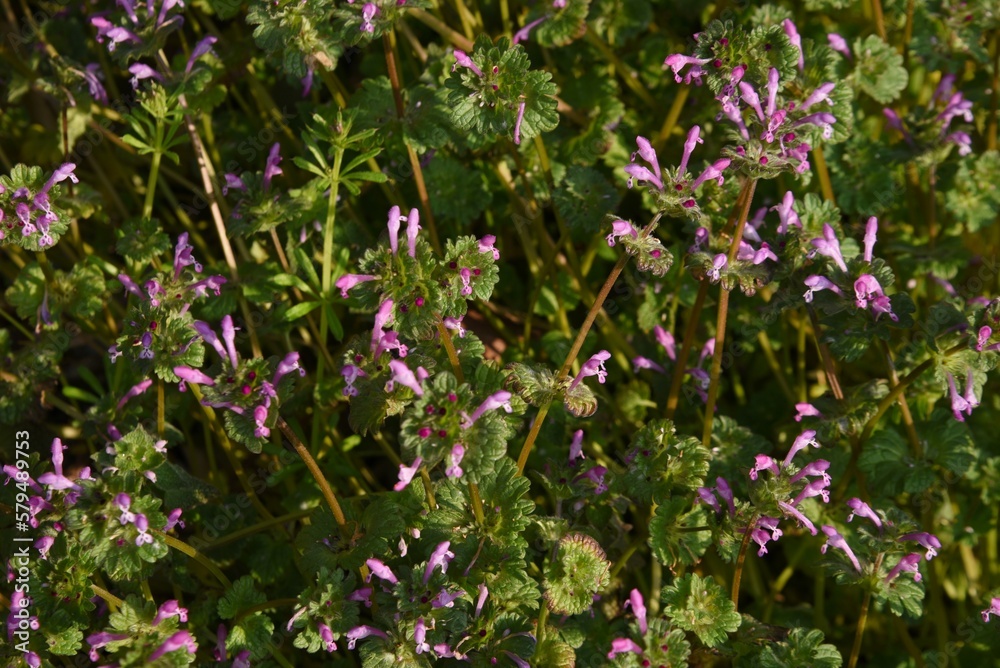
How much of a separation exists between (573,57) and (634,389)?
159 cm

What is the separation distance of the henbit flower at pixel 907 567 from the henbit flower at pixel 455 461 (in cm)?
143

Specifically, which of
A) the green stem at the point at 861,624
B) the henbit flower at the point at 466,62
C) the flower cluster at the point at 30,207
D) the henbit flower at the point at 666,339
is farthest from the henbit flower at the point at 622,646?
the flower cluster at the point at 30,207

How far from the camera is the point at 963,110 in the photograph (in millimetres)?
3594

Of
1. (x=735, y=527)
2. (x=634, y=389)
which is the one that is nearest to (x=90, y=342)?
(x=634, y=389)

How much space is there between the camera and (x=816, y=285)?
2826mm

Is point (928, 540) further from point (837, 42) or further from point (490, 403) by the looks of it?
point (837, 42)

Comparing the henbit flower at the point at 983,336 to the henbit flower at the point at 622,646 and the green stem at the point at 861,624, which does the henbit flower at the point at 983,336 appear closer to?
the green stem at the point at 861,624

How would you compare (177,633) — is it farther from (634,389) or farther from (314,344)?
(634,389)

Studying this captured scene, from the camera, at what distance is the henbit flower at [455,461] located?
2.25 metres

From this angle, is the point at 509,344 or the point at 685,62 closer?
the point at 685,62

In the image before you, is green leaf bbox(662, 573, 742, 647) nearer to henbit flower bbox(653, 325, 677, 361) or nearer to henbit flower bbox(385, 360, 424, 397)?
henbit flower bbox(653, 325, 677, 361)

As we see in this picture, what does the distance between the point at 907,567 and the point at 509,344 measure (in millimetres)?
1910

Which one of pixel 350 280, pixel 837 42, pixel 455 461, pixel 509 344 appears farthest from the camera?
pixel 509 344

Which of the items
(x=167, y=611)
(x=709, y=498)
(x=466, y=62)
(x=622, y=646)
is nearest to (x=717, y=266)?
(x=709, y=498)
